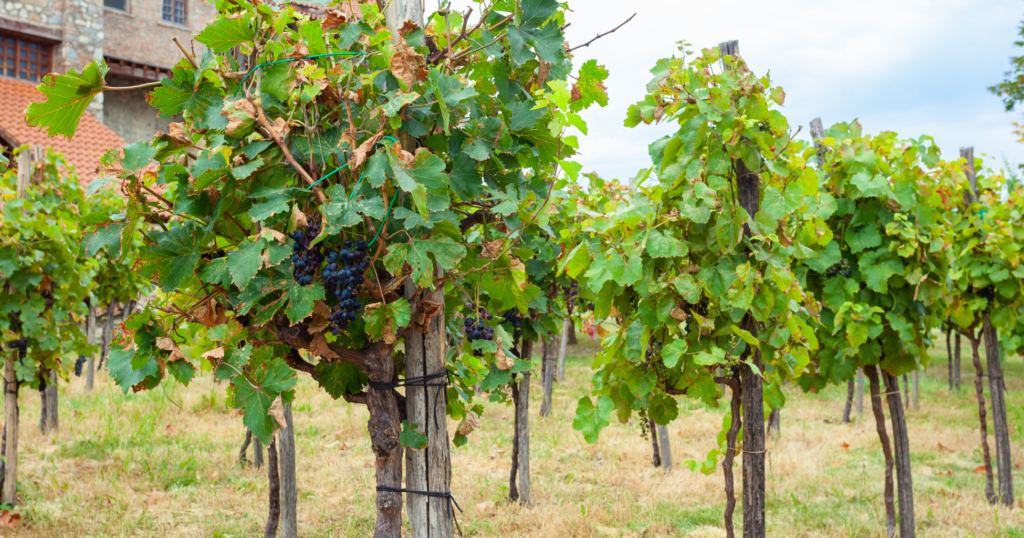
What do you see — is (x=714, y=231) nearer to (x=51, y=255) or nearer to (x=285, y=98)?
(x=285, y=98)

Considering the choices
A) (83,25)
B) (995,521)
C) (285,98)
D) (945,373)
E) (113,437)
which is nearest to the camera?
(285,98)

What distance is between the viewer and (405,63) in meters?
1.89

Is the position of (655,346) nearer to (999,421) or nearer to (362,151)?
(362,151)

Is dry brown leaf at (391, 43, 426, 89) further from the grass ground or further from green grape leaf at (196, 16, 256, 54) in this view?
the grass ground

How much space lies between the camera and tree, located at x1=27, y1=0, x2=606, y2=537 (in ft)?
6.24

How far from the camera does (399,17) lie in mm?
2305

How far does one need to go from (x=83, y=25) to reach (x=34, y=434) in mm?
14493

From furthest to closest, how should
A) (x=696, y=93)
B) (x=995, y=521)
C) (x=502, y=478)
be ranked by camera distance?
(x=502, y=478), (x=995, y=521), (x=696, y=93)

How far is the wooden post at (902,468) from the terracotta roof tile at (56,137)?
15180 millimetres

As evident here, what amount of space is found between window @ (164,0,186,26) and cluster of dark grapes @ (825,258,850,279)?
72.5ft

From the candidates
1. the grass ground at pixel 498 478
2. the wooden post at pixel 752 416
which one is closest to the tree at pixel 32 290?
the grass ground at pixel 498 478

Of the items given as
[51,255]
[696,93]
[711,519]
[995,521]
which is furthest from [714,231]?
[51,255]

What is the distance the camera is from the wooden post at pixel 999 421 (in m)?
5.57

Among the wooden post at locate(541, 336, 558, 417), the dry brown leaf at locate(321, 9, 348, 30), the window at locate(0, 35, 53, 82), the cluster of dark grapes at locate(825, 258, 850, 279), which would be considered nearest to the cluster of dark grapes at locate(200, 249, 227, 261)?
the dry brown leaf at locate(321, 9, 348, 30)
